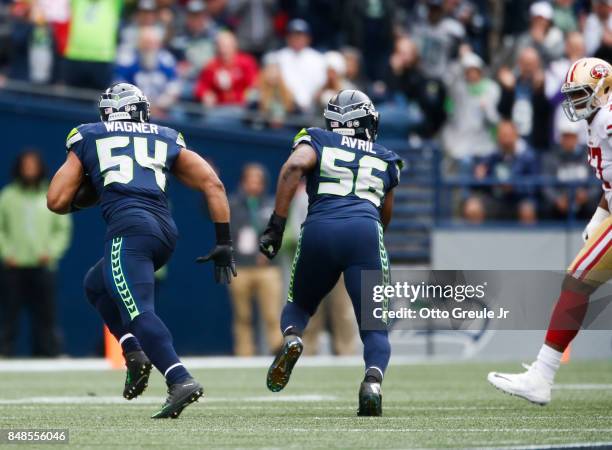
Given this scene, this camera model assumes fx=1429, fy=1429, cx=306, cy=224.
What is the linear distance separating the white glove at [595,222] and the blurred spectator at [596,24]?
329 inches

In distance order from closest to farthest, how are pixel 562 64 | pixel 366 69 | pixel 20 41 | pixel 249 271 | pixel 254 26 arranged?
pixel 249 271 → pixel 20 41 → pixel 562 64 → pixel 366 69 → pixel 254 26

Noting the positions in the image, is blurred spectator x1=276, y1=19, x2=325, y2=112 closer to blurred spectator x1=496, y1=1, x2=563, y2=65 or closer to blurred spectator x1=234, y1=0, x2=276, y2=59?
blurred spectator x1=234, y1=0, x2=276, y2=59

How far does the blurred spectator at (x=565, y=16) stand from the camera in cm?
1765

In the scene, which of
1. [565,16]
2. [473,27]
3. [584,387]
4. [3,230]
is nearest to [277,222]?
[584,387]

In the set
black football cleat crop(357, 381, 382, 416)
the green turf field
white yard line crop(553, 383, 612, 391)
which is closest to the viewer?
the green turf field

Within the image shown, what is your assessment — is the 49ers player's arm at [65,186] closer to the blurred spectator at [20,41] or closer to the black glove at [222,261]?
the black glove at [222,261]

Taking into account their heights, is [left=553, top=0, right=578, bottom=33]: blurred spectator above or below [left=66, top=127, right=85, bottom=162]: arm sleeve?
above

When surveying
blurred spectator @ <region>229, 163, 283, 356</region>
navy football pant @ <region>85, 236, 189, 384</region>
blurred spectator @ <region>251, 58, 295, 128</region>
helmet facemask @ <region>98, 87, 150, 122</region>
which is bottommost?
blurred spectator @ <region>229, 163, 283, 356</region>

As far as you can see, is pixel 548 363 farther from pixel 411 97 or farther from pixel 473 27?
pixel 473 27

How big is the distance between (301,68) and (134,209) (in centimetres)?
872

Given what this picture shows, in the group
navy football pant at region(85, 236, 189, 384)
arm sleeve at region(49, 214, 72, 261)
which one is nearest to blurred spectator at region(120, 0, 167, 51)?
arm sleeve at region(49, 214, 72, 261)

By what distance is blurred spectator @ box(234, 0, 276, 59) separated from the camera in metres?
17.8

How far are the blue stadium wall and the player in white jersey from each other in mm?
8083

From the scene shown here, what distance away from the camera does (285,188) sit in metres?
8.23
